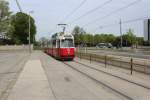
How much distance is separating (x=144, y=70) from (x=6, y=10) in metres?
99.1

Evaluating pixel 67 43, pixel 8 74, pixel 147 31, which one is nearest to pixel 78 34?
pixel 67 43

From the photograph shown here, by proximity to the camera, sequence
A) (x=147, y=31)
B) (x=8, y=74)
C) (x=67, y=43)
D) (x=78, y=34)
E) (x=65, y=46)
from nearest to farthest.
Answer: (x=147, y=31) → (x=8, y=74) → (x=65, y=46) → (x=67, y=43) → (x=78, y=34)

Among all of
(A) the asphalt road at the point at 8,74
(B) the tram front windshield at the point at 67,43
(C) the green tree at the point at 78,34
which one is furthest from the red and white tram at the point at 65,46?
(C) the green tree at the point at 78,34

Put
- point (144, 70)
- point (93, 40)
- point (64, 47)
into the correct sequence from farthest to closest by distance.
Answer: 1. point (93, 40)
2. point (64, 47)
3. point (144, 70)

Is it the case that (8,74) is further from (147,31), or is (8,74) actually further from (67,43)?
(67,43)

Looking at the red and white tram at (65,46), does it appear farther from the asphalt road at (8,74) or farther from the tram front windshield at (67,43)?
the asphalt road at (8,74)

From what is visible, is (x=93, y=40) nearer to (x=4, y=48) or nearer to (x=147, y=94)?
(x=4, y=48)

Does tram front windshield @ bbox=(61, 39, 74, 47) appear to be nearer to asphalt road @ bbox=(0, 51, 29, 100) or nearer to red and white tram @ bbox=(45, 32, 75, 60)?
red and white tram @ bbox=(45, 32, 75, 60)

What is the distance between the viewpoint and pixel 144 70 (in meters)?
22.5

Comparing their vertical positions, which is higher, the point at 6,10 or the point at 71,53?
the point at 6,10

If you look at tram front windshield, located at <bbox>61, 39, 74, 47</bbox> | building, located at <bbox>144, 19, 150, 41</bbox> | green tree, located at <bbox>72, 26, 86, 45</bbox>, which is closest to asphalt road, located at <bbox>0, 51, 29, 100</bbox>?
tram front windshield, located at <bbox>61, 39, 74, 47</bbox>

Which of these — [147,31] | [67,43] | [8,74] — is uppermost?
[147,31]

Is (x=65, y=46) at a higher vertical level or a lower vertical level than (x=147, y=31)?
lower

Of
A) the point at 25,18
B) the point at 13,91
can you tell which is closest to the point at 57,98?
the point at 13,91
